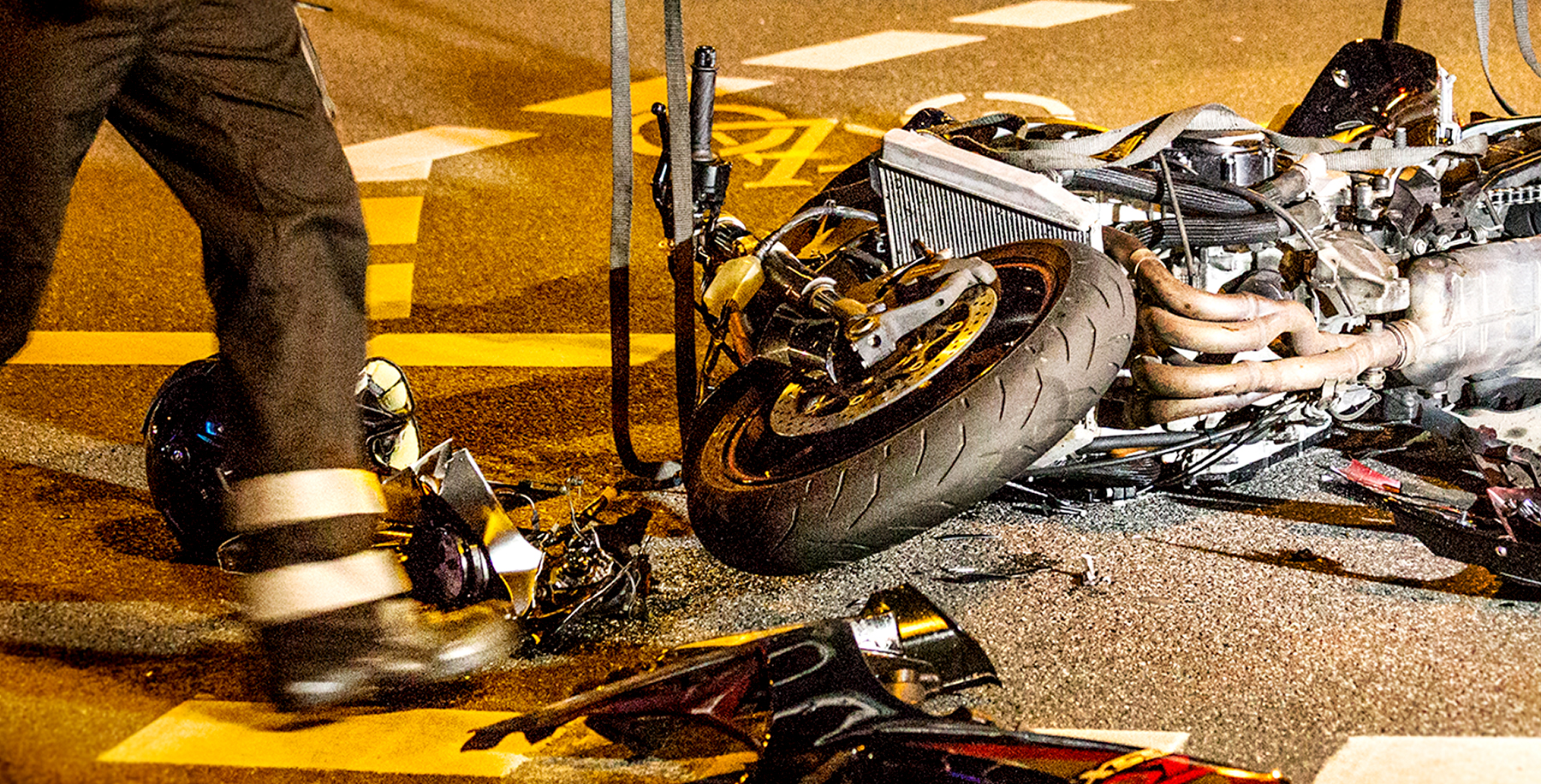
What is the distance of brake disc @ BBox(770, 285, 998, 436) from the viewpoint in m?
3.12

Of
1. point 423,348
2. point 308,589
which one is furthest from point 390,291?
point 308,589

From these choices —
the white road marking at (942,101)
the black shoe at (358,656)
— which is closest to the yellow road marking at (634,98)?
the white road marking at (942,101)

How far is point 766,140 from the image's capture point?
7445mm

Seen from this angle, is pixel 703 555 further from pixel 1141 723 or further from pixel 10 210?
pixel 10 210

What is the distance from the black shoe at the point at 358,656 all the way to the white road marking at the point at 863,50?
21.7 feet

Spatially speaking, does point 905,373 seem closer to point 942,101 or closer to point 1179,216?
point 1179,216

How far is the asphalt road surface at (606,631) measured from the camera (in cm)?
268

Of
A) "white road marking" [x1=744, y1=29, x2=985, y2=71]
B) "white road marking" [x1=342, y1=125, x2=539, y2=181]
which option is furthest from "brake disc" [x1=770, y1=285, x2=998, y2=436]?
"white road marking" [x1=744, y1=29, x2=985, y2=71]

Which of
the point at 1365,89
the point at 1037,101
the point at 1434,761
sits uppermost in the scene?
the point at 1365,89

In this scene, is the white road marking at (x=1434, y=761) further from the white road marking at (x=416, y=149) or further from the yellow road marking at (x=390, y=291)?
the white road marking at (x=416, y=149)

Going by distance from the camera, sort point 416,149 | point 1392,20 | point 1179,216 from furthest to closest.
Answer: point 416,149 → point 1392,20 → point 1179,216

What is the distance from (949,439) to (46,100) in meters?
1.79

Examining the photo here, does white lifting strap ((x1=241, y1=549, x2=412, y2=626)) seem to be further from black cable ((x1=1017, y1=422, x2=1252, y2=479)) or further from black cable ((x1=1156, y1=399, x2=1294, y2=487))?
black cable ((x1=1156, y1=399, x2=1294, y2=487))

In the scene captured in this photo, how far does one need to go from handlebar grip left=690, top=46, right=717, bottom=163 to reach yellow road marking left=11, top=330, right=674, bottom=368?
4.22 feet
